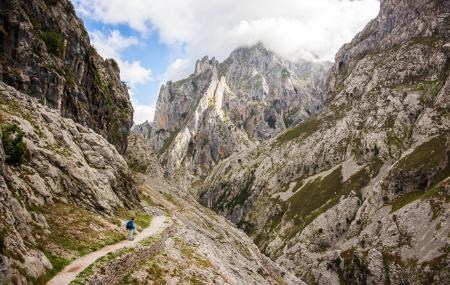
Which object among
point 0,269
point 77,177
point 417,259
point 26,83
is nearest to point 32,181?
point 77,177

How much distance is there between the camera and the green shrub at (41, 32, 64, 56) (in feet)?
253

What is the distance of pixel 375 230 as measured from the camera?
525 feet

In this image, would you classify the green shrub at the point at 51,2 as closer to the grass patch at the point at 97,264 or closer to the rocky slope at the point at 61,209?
the rocky slope at the point at 61,209

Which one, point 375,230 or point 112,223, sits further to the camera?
point 375,230

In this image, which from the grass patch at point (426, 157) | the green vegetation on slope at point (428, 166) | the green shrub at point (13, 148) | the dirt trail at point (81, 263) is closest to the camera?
the dirt trail at point (81, 263)

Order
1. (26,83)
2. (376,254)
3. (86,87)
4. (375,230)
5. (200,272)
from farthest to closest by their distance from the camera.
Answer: (375,230), (376,254), (86,87), (26,83), (200,272)

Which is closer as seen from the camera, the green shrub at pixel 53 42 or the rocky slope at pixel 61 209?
the rocky slope at pixel 61 209

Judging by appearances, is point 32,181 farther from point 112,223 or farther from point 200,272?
point 200,272

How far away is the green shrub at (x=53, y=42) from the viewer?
77188mm

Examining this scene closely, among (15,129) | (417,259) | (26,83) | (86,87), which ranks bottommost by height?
(417,259)

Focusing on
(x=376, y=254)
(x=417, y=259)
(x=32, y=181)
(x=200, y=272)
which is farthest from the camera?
(x=376, y=254)

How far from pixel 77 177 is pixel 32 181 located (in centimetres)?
855

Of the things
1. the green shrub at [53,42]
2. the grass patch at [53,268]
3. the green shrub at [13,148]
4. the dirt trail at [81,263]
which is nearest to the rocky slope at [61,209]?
the grass patch at [53,268]

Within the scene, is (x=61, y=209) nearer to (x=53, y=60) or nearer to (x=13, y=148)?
Answer: (x=13, y=148)
